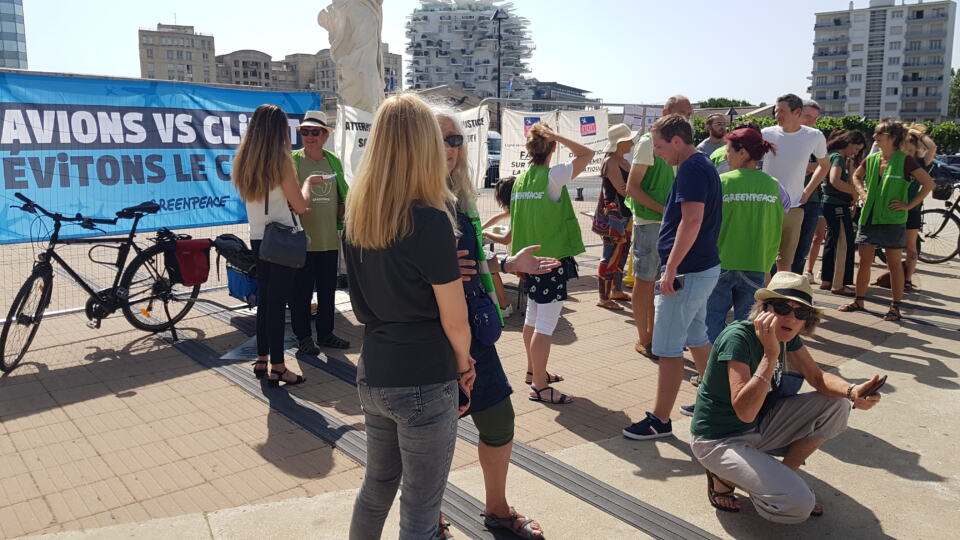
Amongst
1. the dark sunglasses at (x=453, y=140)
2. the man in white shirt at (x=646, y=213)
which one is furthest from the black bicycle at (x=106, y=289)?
the dark sunglasses at (x=453, y=140)

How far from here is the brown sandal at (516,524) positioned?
117 inches

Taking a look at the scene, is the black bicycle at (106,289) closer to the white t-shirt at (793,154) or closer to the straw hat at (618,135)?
the straw hat at (618,135)

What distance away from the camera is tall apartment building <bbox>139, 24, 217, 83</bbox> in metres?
163

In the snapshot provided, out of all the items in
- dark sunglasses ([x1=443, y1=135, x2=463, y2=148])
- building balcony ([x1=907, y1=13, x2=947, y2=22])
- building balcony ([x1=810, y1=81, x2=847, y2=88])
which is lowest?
A: dark sunglasses ([x1=443, y1=135, x2=463, y2=148])

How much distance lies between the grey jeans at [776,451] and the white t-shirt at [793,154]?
11.6ft

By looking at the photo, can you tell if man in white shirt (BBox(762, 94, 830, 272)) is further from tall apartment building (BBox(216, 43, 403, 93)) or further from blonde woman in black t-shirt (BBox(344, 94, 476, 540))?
tall apartment building (BBox(216, 43, 403, 93))

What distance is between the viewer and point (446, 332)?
2.26 meters

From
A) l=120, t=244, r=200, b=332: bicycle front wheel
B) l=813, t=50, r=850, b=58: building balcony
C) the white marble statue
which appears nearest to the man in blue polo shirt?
l=120, t=244, r=200, b=332: bicycle front wheel

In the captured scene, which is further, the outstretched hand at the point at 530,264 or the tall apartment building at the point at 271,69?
the tall apartment building at the point at 271,69

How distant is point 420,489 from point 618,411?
102 inches

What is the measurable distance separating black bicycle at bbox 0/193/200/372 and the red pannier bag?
72 mm

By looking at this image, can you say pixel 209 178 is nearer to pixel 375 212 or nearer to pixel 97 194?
pixel 97 194

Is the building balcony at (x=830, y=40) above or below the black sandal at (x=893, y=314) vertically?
above

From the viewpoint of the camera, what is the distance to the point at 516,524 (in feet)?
9.88
